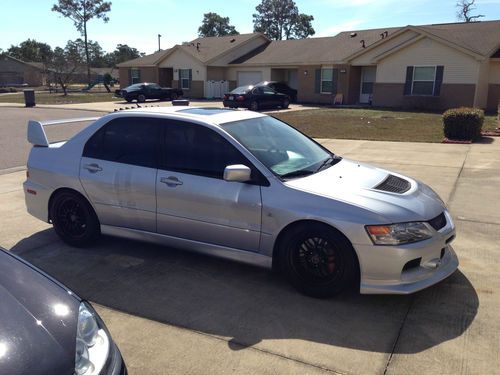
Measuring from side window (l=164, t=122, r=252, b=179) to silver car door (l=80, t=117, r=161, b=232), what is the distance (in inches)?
7.7

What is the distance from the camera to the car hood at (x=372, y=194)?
3757 mm

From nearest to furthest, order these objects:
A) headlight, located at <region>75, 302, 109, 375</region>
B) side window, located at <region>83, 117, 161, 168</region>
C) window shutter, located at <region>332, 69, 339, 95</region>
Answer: headlight, located at <region>75, 302, 109, 375</region>, side window, located at <region>83, 117, 161, 168</region>, window shutter, located at <region>332, 69, 339, 95</region>

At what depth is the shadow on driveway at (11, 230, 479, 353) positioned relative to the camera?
11.5 feet

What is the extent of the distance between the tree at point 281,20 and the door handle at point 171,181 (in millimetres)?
88925

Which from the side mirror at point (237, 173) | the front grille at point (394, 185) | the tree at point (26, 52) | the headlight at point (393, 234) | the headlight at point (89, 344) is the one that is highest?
the tree at point (26, 52)

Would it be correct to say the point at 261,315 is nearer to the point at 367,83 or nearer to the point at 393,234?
the point at 393,234

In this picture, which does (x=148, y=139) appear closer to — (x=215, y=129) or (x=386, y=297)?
(x=215, y=129)

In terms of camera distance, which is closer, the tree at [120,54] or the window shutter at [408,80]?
the window shutter at [408,80]

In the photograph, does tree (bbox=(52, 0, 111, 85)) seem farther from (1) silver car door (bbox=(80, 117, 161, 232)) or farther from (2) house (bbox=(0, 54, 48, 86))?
(1) silver car door (bbox=(80, 117, 161, 232))

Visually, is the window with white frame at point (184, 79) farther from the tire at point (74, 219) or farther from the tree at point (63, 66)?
the tire at point (74, 219)

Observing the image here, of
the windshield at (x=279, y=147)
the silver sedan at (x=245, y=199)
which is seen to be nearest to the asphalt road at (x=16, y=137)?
the silver sedan at (x=245, y=199)

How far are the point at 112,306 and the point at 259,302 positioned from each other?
1.25m

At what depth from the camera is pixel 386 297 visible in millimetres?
4047

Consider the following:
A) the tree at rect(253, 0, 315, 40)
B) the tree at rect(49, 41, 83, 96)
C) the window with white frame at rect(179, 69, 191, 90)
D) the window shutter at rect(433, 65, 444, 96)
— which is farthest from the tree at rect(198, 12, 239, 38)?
the window shutter at rect(433, 65, 444, 96)
